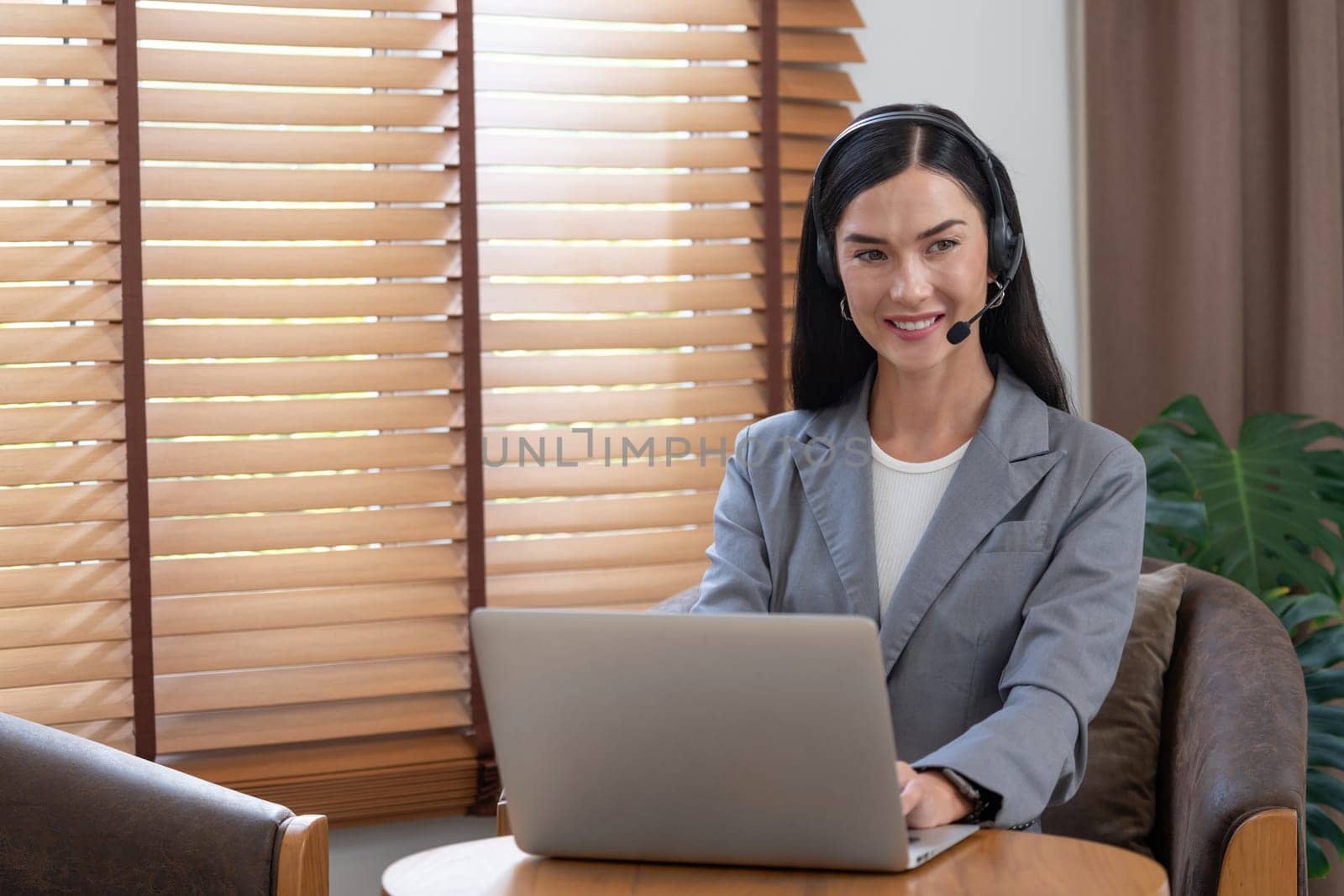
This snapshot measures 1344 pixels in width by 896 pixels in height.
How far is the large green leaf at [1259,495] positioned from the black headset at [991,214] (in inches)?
35.0

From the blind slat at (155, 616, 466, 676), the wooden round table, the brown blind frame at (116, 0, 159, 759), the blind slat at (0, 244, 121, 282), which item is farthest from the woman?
the blind slat at (0, 244, 121, 282)

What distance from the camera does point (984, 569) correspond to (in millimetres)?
1534

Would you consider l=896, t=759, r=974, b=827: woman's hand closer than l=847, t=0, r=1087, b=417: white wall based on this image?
Yes

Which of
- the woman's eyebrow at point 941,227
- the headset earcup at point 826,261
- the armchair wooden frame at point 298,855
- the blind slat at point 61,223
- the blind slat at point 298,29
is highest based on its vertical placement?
the blind slat at point 298,29

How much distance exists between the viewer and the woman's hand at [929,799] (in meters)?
1.13

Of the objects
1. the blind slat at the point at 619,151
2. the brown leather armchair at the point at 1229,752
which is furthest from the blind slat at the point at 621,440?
the brown leather armchair at the point at 1229,752

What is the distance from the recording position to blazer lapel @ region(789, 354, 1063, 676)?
60.9 inches

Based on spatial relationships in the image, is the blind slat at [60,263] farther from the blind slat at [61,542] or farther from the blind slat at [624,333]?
the blind slat at [624,333]

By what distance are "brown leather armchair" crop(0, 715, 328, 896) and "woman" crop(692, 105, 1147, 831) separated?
1.94 ft

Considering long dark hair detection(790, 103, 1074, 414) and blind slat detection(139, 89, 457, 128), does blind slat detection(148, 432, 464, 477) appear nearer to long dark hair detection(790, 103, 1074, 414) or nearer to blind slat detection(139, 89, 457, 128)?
blind slat detection(139, 89, 457, 128)

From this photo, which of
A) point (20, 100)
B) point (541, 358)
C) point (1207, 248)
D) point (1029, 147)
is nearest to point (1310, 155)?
point (1207, 248)

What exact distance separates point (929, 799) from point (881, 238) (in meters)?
0.70

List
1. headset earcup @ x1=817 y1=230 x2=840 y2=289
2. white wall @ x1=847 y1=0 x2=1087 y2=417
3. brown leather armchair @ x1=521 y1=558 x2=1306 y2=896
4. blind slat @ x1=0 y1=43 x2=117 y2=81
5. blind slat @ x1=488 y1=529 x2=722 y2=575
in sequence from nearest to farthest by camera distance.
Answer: brown leather armchair @ x1=521 y1=558 x2=1306 y2=896, headset earcup @ x1=817 y1=230 x2=840 y2=289, blind slat @ x1=0 y1=43 x2=117 y2=81, blind slat @ x1=488 y1=529 x2=722 y2=575, white wall @ x1=847 y1=0 x2=1087 y2=417

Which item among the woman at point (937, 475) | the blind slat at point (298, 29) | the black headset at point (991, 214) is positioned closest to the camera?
the woman at point (937, 475)
